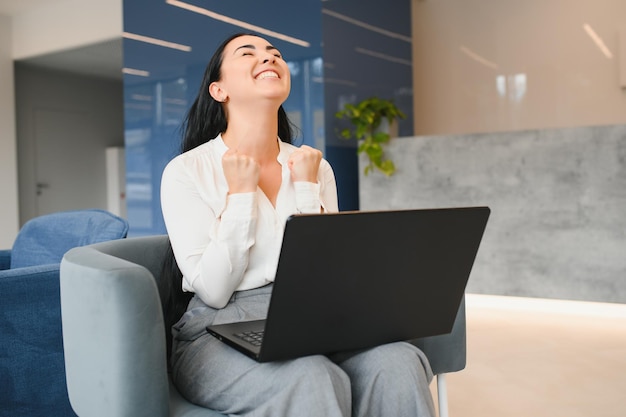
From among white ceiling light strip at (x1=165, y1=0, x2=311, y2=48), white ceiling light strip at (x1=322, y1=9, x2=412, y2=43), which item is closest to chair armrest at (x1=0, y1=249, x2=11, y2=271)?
white ceiling light strip at (x1=165, y1=0, x2=311, y2=48)

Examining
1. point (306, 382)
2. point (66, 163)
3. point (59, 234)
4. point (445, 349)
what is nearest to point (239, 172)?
point (306, 382)

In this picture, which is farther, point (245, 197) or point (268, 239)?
point (268, 239)

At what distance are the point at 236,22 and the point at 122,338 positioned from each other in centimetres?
452

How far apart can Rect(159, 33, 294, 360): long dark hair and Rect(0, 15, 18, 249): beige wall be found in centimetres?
646

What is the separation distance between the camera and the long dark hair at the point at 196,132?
1588 millimetres

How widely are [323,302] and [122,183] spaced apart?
27.8 feet

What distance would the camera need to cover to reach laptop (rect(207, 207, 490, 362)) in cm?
102

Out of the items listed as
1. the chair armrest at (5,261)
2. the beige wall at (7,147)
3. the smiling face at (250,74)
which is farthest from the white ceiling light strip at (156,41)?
the smiling face at (250,74)

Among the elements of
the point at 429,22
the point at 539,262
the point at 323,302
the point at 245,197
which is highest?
the point at 429,22

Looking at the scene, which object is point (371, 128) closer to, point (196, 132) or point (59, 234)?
point (59, 234)

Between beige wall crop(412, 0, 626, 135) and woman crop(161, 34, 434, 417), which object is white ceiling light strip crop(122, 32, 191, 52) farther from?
woman crop(161, 34, 434, 417)

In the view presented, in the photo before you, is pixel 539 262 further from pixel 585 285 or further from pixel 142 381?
pixel 142 381

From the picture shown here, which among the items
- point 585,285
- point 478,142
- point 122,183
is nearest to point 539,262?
point 585,285

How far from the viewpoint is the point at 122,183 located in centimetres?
909
